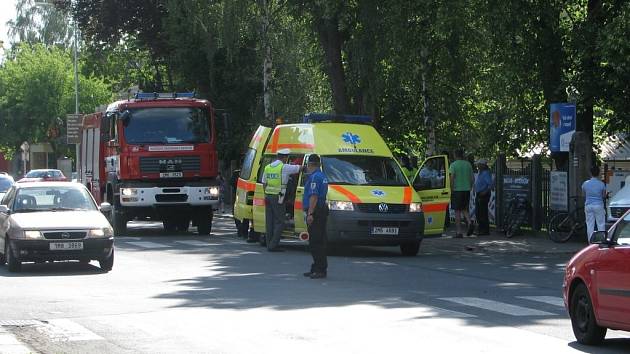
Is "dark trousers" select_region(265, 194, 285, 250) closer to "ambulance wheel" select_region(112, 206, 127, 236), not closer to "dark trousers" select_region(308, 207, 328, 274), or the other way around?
"dark trousers" select_region(308, 207, 328, 274)

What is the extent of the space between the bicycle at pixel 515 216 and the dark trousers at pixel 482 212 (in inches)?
20.8

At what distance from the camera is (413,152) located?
141 ft

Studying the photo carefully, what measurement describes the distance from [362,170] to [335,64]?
10.3 meters

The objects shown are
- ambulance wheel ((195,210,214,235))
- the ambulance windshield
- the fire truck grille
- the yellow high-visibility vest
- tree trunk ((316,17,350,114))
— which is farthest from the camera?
tree trunk ((316,17,350,114))

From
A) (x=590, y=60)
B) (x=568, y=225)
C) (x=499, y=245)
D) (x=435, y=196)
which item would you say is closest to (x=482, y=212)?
(x=568, y=225)

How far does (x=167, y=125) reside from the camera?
2888cm

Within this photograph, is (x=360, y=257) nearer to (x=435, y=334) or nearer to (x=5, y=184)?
(x=435, y=334)

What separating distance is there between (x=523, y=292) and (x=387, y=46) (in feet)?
47.2

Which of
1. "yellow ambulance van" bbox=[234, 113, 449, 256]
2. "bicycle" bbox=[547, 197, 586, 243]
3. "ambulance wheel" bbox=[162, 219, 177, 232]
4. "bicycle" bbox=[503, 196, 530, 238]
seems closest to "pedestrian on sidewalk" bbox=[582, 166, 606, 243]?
"bicycle" bbox=[547, 197, 586, 243]

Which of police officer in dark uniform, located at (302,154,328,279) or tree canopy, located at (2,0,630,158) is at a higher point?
tree canopy, located at (2,0,630,158)

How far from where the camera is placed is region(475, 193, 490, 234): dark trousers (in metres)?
28.4

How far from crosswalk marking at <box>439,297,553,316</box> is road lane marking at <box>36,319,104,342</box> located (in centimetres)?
456

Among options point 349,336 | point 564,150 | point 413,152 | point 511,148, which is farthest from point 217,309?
point 413,152

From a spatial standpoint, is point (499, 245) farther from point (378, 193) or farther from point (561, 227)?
point (378, 193)
